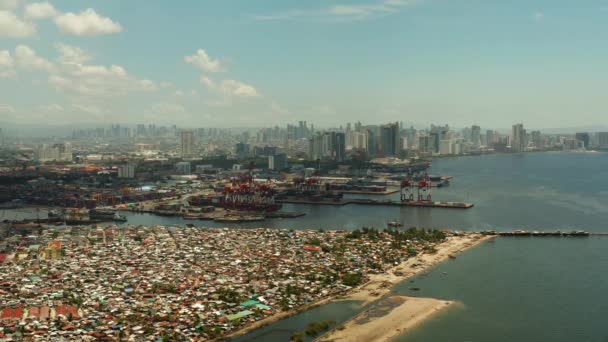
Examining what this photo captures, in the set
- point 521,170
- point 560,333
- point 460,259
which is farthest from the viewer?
point 521,170

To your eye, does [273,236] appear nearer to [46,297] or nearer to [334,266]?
[334,266]

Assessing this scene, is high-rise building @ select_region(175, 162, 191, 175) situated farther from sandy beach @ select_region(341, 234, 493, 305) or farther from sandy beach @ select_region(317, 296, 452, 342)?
sandy beach @ select_region(317, 296, 452, 342)

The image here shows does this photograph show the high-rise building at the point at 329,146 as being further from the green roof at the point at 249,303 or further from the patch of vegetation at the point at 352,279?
the green roof at the point at 249,303

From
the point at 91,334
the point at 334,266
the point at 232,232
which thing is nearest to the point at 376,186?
the point at 232,232

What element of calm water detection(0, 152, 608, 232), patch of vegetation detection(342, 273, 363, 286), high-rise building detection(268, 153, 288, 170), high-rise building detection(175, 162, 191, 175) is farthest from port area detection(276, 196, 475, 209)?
high-rise building detection(268, 153, 288, 170)

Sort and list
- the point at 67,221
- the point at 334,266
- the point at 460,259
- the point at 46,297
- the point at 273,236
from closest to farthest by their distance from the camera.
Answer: the point at 46,297, the point at 334,266, the point at 460,259, the point at 273,236, the point at 67,221

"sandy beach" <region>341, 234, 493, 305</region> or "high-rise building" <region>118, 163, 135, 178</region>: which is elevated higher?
"high-rise building" <region>118, 163, 135, 178</region>

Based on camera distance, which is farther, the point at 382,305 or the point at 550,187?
the point at 550,187
